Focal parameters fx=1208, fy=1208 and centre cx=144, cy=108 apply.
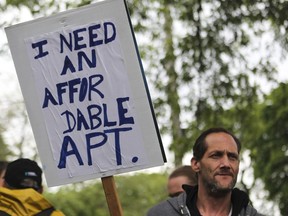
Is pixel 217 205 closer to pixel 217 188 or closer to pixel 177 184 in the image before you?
pixel 217 188

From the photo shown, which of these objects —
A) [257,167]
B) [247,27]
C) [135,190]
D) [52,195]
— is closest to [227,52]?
[247,27]

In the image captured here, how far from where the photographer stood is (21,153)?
26156 mm

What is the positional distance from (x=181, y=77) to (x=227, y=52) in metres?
0.72

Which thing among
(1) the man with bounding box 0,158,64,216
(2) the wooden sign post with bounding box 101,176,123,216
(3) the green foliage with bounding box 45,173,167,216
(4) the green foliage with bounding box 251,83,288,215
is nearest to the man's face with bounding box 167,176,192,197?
(1) the man with bounding box 0,158,64,216

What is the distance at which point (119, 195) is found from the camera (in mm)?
44719

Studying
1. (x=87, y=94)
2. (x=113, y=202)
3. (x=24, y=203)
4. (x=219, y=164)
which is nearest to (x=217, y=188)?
(x=219, y=164)

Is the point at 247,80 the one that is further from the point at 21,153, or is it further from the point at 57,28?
the point at 21,153

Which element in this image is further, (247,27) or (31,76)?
(247,27)

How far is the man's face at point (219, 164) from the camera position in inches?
242

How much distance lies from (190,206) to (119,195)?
127 feet

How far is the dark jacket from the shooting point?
6184 mm

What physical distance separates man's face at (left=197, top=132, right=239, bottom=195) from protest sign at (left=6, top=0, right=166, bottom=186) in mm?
297

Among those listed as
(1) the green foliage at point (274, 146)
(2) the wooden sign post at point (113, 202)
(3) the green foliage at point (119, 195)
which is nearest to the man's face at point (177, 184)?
(2) the wooden sign post at point (113, 202)

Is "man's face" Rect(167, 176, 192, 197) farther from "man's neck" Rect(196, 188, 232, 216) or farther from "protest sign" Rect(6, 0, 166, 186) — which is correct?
"man's neck" Rect(196, 188, 232, 216)
